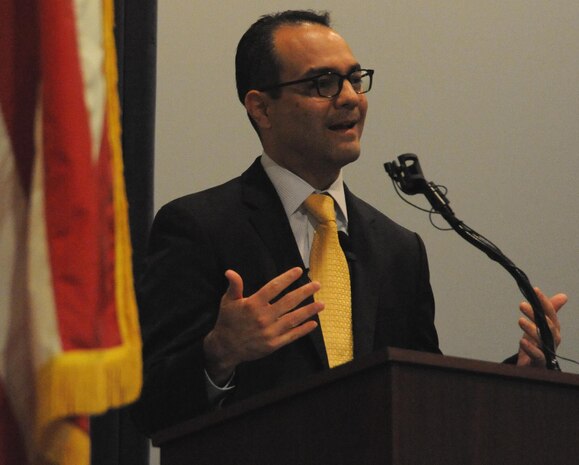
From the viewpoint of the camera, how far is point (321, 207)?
2652 mm

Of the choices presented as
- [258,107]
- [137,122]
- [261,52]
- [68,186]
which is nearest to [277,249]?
[258,107]

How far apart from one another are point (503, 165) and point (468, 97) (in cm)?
23

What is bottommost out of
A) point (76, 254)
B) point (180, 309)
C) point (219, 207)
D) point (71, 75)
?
point (180, 309)

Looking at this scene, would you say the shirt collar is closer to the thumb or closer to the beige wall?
the beige wall

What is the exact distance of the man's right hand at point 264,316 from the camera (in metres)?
2.00

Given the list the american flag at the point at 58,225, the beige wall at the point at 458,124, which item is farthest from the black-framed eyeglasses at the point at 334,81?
the american flag at the point at 58,225

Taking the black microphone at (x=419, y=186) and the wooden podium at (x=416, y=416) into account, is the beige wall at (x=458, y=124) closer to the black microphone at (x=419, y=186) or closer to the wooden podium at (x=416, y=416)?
the black microphone at (x=419, y=186)

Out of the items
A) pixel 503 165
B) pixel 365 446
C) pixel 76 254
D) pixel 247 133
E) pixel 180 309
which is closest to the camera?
pixel 76 254

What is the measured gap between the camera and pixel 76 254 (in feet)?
4.19

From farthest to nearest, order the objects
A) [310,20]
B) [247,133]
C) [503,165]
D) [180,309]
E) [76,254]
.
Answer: [503,165], [247,133], [310,20], [180,309], [76,254]

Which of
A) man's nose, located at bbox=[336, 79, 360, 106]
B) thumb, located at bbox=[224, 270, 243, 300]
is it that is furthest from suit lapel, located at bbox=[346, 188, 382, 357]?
thumb, located at bbox=[224, 270, 243, 300]

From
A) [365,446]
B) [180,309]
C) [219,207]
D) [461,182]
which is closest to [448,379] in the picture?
[365,446]

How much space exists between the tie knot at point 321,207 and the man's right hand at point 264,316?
58cm

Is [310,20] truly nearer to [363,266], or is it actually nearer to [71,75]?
[363,266]
